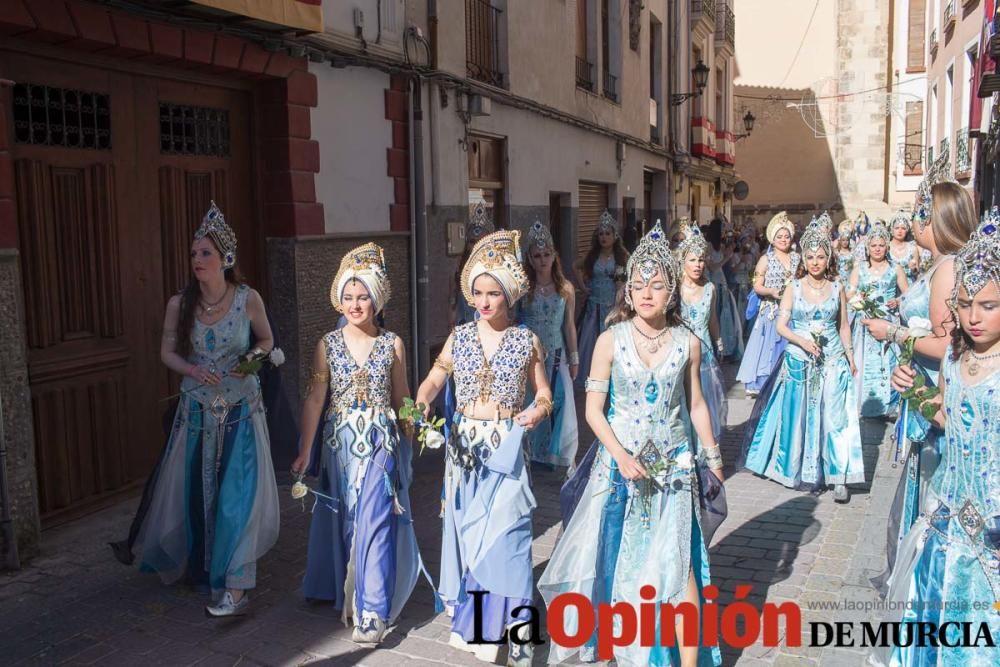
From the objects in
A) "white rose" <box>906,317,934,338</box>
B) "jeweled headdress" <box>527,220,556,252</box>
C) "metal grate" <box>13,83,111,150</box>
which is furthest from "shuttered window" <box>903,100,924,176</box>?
"metal grate" <box>13,83,111,150</box>

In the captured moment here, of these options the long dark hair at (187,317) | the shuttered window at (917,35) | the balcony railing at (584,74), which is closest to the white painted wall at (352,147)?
the long dark hair at (187,317)

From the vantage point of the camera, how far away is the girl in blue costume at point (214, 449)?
5125mm

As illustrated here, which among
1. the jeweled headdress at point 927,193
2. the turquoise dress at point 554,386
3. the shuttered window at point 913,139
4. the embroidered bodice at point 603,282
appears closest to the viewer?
the jeweled headdress at point 927,193

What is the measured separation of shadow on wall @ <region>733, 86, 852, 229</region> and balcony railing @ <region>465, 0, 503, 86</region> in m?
21.7

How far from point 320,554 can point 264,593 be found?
0.55m

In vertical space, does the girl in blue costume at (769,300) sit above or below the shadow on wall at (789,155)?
below

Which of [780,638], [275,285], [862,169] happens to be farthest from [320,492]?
[862,169]

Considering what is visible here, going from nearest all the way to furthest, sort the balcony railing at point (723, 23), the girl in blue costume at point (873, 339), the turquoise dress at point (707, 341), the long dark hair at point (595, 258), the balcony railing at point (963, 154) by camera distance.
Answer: the turquoise dress at point (707, 341), the girl in blue costume at point (873, 339), the long dark hair at point (595, 258), the balcony railing at point (963, 154), the balcony railing at point (723, 23)

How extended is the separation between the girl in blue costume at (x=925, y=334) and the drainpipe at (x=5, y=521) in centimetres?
480

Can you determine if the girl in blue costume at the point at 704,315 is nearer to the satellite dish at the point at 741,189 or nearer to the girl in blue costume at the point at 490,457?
the girl in blue costume at the point at 490,457

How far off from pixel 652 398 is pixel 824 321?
11.3ft

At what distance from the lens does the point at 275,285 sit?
322 inches

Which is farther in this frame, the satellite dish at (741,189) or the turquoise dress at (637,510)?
the satellite dish at (741,189)

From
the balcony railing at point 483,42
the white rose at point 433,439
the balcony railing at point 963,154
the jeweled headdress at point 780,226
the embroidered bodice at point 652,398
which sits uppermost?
the balcony railing at point 483,42
